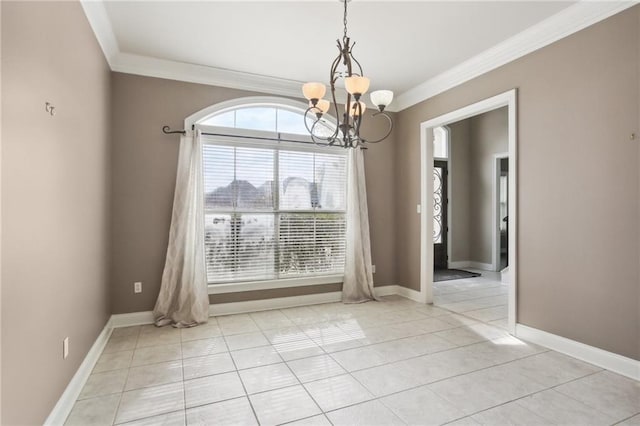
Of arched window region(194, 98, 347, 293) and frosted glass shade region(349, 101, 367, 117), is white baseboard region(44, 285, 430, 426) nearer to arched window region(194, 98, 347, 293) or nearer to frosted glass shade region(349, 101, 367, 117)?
arched window region(194, 98, 347, 293)

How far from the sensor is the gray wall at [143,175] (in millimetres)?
3545

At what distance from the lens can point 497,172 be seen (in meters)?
6.68

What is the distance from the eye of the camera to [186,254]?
363 cm

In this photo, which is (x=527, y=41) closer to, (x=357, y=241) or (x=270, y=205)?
(x=357, y=241)

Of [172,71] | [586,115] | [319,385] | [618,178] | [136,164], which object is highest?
[172,71]

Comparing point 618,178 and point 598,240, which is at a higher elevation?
point 618,178

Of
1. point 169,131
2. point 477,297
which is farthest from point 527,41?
point 169,131

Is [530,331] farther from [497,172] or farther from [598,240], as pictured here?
[497,172]

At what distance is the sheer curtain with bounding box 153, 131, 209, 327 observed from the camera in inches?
142

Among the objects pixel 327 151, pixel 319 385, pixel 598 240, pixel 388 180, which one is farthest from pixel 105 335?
pixel 598 240

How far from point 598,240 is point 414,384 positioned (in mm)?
1779

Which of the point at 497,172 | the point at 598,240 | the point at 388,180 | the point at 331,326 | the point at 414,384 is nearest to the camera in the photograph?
the point at 414,384

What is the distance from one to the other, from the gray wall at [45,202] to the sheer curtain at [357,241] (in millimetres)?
2839

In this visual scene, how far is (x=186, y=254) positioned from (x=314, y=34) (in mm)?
2542
